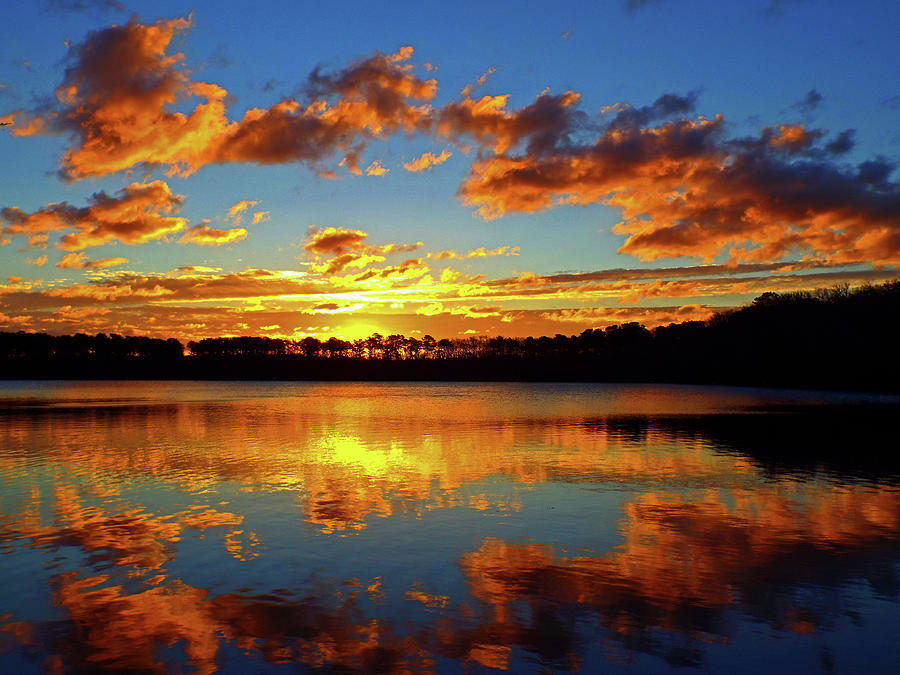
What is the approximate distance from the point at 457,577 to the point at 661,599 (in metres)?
3.80

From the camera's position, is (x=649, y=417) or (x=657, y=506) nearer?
(x=657, y=506)

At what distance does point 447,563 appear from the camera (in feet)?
48.9

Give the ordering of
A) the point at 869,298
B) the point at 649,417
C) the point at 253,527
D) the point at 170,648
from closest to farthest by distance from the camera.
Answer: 1. the point at 170,648
2. the point at 253,527
3. the point at 649,417
4. the point at 869,298

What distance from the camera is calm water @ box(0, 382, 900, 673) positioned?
10.4 metres

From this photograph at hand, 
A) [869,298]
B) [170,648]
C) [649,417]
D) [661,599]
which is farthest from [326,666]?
[869,298]

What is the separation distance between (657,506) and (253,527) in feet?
37.5

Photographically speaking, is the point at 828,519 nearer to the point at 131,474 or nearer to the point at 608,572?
the point at 608,572

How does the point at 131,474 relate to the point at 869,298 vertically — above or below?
below

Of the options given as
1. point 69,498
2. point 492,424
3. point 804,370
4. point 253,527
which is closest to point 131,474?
point 69,498

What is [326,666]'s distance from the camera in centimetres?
979

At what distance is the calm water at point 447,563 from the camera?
1036cm

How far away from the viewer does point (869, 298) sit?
451 ft

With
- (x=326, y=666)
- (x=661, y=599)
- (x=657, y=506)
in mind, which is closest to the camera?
(x=326, y=666)

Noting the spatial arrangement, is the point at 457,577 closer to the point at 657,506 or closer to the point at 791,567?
the point at 791,567
